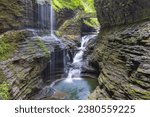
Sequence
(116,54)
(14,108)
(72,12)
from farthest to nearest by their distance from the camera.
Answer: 1. (72,12)
2. (116,54)
3. (14,108)

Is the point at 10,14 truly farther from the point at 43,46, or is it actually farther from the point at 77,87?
the point at 77,87

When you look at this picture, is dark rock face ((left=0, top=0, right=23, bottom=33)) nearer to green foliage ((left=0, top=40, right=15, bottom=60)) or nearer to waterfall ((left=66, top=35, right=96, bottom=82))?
green foliage ((left=0, top=40, right=15, bottom=60))

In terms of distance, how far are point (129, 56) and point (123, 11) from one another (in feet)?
15.4

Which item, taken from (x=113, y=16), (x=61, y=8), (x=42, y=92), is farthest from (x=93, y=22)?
(x=42, y=92)

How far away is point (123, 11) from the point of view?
1290 cm

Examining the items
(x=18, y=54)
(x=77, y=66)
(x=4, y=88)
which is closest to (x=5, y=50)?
(x=18, y=54)

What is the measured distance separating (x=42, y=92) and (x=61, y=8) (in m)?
18.8

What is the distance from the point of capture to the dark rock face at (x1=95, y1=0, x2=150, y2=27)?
10866 millimetres

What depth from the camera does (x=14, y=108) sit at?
12.8 feet

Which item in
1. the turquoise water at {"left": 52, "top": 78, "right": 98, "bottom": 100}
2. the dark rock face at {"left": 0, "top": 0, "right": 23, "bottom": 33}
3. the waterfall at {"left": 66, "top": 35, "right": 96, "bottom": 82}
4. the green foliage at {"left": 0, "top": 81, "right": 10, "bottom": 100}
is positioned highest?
Answer: the dark rock face at {"left": 0, "top": 0, "right": 23, "bottom": 33}

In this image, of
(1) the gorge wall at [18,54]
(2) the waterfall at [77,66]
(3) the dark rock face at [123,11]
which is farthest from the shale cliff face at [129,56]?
(2) the waterfall at [77,66]

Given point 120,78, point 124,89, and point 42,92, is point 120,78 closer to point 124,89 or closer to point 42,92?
point 124,89

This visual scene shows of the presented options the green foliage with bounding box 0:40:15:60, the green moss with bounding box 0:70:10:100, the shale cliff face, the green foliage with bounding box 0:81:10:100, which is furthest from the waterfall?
the green foliage with bounding box 0:81:10:100

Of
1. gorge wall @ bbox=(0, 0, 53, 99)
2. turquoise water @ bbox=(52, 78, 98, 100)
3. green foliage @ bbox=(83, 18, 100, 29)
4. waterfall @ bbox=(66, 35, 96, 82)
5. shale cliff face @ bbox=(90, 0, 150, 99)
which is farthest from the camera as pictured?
green foliage @ bbox=(83, 18, 100, 29)
